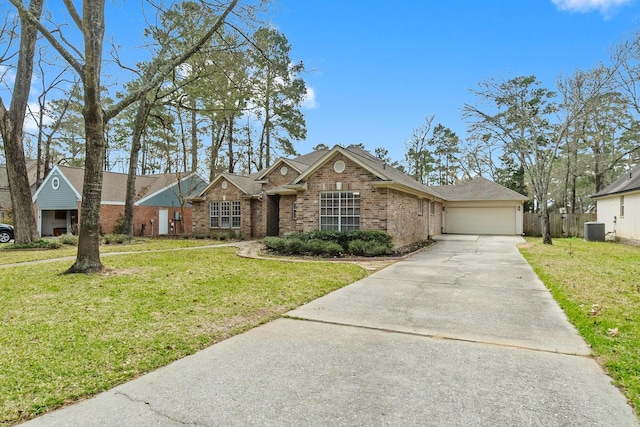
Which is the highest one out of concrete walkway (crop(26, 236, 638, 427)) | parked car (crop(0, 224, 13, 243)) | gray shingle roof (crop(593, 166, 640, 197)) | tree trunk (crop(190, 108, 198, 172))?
tree trunk (crop(190, 108, 198, 172))

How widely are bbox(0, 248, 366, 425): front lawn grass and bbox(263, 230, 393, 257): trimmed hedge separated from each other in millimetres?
2646

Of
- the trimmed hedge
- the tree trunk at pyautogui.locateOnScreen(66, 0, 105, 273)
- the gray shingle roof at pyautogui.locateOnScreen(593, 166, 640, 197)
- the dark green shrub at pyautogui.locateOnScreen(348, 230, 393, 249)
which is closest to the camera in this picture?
the tree trunk at pyautogui.locateOnScreen(66, 0, 105, 273)

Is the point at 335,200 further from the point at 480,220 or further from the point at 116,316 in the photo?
the point at 480,220

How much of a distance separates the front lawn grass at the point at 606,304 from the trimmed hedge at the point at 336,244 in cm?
484

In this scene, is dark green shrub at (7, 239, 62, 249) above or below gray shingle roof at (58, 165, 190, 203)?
below

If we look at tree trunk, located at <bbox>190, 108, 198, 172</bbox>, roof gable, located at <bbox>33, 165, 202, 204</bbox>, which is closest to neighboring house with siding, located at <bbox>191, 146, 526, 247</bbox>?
roof gable, located at <bbox>33, 165, 202, 204</bbox>

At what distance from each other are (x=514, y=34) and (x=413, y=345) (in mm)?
14735

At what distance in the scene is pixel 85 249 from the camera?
8.41 metres

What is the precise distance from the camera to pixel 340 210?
14320mm

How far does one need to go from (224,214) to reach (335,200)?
32.2 feet

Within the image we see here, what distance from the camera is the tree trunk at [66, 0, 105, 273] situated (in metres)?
8.14

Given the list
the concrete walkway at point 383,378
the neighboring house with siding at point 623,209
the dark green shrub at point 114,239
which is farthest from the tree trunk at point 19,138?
the neighboring house with siding at point 623,209

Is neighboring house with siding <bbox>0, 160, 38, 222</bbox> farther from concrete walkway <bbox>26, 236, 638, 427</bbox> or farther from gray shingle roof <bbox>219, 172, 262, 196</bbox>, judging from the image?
concrete walkway <bbox>26, 236, 638, 427</bbox>

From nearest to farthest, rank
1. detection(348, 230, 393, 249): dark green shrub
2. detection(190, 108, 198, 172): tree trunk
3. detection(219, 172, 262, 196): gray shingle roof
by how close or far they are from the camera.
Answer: detection(348, 230, 393, 249): dark green shrub, detection(219, 172, 262, 196): gray shingle roof, detection(190, 108, 198, 172): tree trunk
